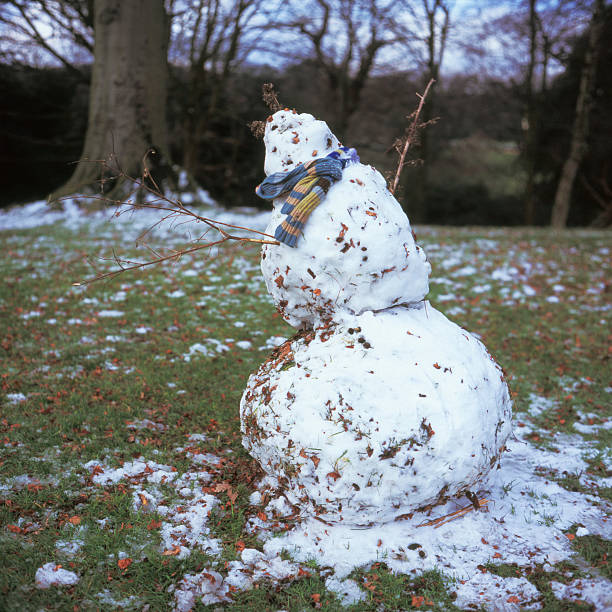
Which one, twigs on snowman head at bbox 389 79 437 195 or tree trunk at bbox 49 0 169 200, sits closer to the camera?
twigs on snowman head at bbox 389 79 437 195

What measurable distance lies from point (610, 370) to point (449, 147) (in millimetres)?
17895

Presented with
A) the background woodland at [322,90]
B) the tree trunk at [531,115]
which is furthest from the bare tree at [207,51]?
the tree trunk at [531,115]

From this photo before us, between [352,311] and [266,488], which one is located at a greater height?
[352,311]

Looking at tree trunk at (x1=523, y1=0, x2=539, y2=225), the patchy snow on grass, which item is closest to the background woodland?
tree trunk at (x1=523, y1=0, x2=539, y2=225)

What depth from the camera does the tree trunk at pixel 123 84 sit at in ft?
36.3

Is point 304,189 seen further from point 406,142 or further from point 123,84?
point 123,84

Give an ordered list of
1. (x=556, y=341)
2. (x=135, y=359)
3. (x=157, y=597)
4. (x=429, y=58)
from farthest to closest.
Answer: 1. (x=429, y=58)
2. (x=556, y=341)
3. (x=135, y=359)
4. (x=157, y=597)

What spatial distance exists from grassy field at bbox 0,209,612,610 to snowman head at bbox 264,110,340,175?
2.21m

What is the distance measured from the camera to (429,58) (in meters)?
15.2

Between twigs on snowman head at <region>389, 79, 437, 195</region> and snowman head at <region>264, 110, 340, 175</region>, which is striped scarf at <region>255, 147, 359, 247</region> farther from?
twigs on snowman head at <region>389, 79, 437, 195</region>

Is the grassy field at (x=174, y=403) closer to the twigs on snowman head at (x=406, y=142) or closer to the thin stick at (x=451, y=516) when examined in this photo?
the thin stick at (x=451, y=516)

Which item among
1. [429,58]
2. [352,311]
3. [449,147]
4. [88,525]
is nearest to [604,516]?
[352,311]

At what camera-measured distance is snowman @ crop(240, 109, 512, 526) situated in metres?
2.79

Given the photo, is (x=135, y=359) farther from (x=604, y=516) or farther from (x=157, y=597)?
(x=604, y=516)
